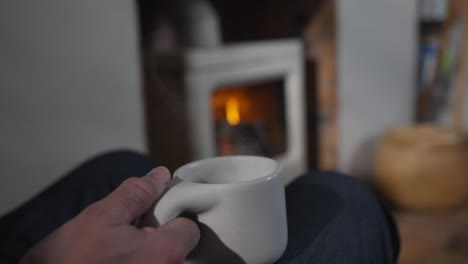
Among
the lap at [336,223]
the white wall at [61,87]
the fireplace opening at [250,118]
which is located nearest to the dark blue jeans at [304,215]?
the lap at [336,223]

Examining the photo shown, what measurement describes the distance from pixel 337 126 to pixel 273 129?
292mm

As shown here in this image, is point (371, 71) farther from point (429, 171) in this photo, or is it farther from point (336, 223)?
point (336, 223)

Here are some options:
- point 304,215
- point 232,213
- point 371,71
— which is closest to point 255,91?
point 371,71

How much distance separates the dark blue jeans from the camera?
Answer: 15.4 inches

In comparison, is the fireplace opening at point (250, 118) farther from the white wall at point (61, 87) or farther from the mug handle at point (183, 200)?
the mug handle at point (183, 200)

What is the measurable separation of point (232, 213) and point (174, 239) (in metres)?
0.04

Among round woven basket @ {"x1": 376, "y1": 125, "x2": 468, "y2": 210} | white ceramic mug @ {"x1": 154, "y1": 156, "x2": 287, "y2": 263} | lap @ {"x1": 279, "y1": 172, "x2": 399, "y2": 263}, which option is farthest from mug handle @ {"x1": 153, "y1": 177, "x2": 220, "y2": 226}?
round woven basket @ {"x1": 376, "y1": 125, "x2": 468, "y2": 210}

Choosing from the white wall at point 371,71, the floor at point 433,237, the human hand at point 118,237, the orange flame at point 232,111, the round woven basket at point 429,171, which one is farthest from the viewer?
the white wall at point 371,71

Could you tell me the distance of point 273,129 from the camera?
148 centimetres

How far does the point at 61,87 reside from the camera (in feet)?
2.87

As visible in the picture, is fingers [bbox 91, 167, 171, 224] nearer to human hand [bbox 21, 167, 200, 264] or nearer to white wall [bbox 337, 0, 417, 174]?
human hand [bbox 21, 167, 200, 264]

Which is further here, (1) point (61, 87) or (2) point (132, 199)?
(1) point (61, 87)

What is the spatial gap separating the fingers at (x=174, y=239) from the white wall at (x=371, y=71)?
1.39 metres

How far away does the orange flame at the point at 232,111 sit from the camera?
1301 mm
